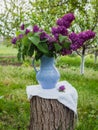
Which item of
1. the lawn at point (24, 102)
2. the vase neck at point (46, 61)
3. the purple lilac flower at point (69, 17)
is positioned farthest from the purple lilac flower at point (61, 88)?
the purple lilac flower at point (69, 17)

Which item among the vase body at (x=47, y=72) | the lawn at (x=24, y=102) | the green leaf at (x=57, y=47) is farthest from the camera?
the lawn at (x=24, y=102)

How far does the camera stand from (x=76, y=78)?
7.93 m

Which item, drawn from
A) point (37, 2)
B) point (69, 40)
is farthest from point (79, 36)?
point (37, 2)

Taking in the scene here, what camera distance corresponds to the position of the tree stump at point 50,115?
3.66 m

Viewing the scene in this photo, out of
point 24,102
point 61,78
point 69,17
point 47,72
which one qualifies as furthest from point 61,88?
point 61,78

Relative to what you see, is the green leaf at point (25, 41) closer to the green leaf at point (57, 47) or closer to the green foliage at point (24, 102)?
the green leaf at point (57, 47)

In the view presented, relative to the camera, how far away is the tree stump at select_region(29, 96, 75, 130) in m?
3.66

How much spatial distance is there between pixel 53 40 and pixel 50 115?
888 millimetres

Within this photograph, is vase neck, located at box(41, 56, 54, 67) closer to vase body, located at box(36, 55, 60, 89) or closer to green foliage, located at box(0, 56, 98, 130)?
vase body, located at box(36, 55, 60, 89)

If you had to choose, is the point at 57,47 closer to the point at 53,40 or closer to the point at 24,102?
the point at 53,40

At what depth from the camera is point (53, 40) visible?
3449 millimetres

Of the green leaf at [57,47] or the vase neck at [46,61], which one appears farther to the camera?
the vase neck at [46,61]

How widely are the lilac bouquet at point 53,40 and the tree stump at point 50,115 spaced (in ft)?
1.85

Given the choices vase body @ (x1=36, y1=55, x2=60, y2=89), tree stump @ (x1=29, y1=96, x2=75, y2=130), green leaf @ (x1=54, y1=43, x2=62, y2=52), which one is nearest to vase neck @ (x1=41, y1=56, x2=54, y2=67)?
vase body @ (x1=36, y1=55, x2=60, y2=89)
